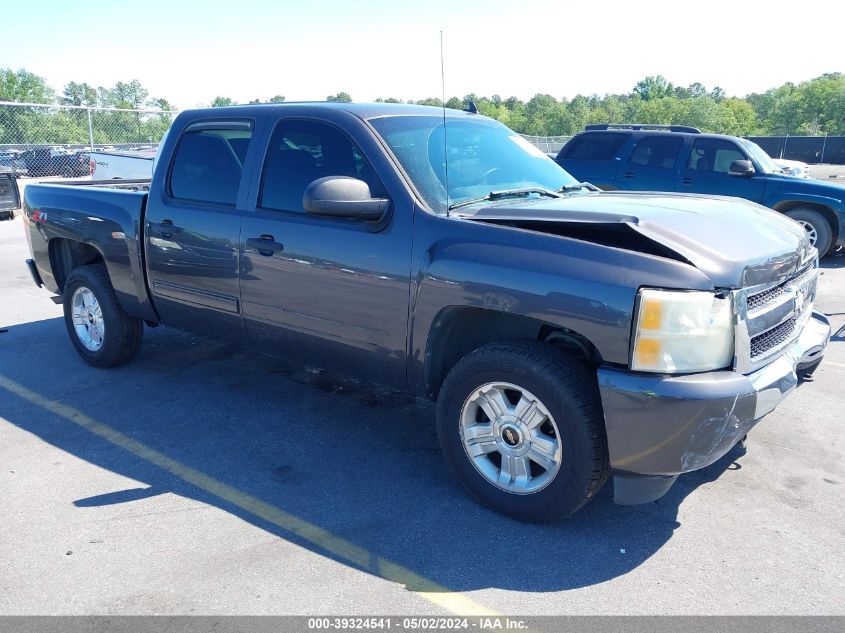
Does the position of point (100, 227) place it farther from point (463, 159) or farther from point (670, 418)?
point (670, 418)

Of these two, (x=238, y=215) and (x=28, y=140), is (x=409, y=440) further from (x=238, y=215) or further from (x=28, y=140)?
(x=28, y=140)

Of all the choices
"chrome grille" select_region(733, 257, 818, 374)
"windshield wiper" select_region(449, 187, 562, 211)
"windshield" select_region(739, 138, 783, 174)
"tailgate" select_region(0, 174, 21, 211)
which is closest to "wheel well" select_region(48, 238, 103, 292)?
"windshield wiper" select_region(449, 187, 562, 211)

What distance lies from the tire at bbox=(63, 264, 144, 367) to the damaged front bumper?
3.93 meters

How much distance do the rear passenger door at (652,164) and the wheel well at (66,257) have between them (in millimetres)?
7920

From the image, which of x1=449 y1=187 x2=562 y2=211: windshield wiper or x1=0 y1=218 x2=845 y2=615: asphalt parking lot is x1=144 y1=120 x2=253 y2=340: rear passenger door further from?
x1=449 y1=187 x2=562 y2=211: windshield wiper

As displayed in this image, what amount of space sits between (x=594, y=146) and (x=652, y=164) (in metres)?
1.02

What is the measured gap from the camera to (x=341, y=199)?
343 cm

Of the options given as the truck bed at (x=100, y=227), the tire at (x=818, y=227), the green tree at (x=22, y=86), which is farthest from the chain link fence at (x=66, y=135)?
the green tree at (x=22, y=86)

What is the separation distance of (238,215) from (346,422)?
1480 millimetres

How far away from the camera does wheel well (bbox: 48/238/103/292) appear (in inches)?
222

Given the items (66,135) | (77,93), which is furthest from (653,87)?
(66,135)

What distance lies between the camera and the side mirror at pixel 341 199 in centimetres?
342

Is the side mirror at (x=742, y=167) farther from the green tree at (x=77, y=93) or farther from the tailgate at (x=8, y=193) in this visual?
the green tree at (x=77, y=93)

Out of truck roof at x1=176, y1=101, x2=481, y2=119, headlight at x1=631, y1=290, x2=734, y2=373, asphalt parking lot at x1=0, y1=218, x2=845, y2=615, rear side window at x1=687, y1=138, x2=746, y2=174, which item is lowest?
asphalt parking lot at x1=0, y1=218, x2=845, y2=615
